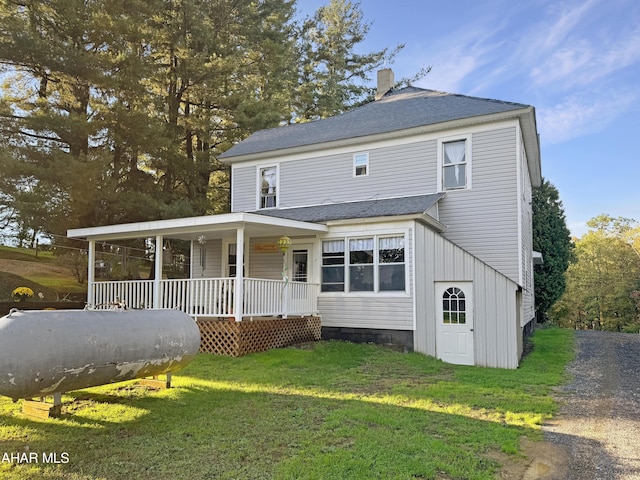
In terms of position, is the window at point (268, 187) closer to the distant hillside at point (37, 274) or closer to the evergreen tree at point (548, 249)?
the distant hillside at point (37, 274)

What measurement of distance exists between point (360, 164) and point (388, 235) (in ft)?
11.5

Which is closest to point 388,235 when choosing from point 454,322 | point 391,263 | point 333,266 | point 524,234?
point 391,263

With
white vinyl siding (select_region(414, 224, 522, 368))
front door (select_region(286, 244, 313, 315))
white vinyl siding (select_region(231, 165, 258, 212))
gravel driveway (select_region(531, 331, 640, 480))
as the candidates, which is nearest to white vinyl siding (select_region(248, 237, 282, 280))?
front door (select_region(286, 244, 313, 315))

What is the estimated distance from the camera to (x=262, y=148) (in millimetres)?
15812

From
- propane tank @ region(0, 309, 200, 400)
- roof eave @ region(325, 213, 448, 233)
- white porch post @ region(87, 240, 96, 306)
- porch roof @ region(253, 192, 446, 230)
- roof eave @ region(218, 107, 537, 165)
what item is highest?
roof eave @ region(218, 107, 537, 165)

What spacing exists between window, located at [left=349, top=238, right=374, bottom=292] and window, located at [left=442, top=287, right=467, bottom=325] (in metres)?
1.91

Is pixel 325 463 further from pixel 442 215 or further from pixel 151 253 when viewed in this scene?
pixel 151 253

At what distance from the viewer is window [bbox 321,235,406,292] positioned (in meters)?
11.4

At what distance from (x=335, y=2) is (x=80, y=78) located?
19.6 metres

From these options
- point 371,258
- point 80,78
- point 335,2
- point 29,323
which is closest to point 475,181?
point 371,258

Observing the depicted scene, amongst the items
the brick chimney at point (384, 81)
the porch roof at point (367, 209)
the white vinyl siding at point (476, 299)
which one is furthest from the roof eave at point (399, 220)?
the brick chimney at point (384, 81)

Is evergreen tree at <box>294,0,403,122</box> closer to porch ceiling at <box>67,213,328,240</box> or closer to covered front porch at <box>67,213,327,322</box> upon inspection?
covered front porch at <box>67,213,327,322</box>

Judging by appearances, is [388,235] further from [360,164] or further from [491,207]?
[360,164]

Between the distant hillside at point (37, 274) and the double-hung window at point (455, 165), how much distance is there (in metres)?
14.0
